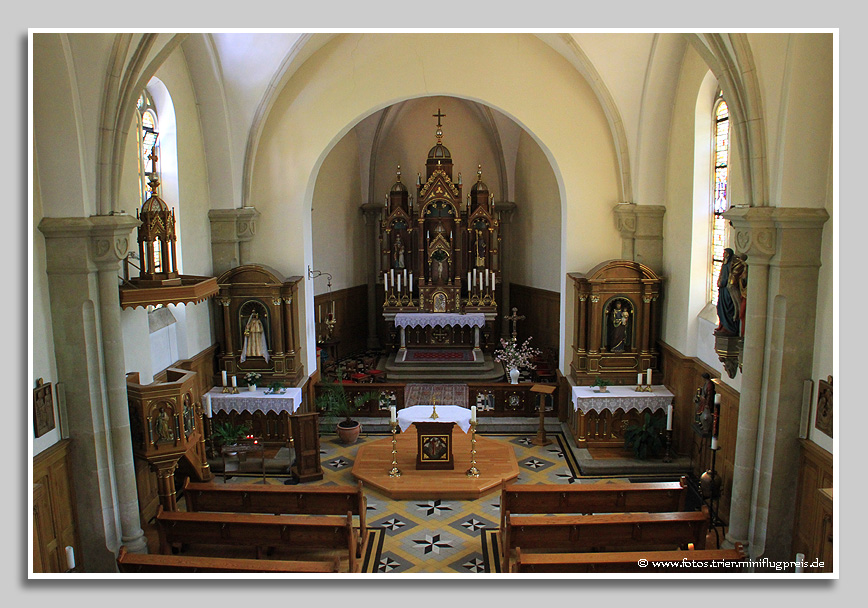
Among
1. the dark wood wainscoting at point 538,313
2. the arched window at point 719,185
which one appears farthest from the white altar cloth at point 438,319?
the arched window at point 719,185

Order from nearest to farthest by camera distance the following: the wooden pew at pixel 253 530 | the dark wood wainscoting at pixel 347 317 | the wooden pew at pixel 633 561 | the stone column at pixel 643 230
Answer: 1. the wooden pew at pixel 633 561
2. the wooden pew at pixel 253 530
3. the stone column at pixel 643 230
4. the dark wood wainscoting at pixel 347 317

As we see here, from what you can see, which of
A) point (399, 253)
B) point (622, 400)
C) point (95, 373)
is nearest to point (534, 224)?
point (399, 253)

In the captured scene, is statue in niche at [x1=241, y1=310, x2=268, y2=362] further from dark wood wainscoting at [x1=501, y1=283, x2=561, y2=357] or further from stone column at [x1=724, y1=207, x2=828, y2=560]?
stone column at [x1=724, y1=207, x2=828, y2=560]

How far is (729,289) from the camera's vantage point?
8.79m

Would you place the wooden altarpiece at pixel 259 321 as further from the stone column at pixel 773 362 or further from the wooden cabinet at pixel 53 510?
the stone column at pixel 773 362

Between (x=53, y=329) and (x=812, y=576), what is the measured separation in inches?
330

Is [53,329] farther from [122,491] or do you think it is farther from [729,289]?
[729,289]

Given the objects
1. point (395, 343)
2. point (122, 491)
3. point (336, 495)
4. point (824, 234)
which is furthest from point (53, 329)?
point (395, 343)

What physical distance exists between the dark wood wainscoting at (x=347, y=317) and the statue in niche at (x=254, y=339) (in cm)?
533

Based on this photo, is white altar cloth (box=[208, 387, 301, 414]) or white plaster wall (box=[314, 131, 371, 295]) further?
white plaster wall (box=[314, 131, 371, 295])

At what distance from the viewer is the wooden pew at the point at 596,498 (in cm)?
955

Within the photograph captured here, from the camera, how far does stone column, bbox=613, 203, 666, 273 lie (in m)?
13.7

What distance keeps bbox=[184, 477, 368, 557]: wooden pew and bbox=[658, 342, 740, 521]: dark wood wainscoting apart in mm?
5783

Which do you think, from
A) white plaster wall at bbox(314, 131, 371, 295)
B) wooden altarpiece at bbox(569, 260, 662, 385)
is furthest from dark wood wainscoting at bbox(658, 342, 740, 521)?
white plaster wall at bbox(314, 131, 371, 295)
